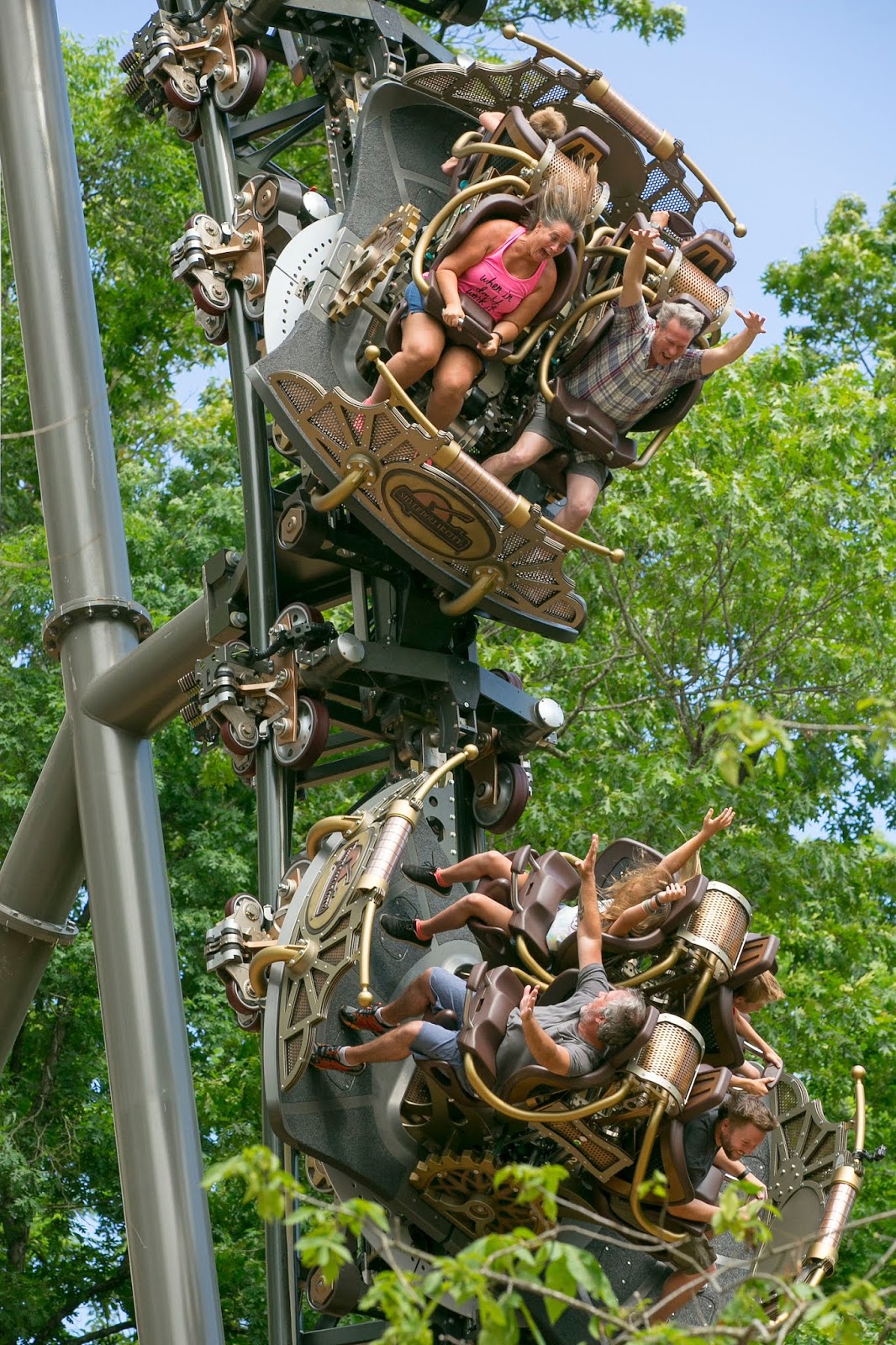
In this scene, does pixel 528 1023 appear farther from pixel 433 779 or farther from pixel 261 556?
pixel 261 556

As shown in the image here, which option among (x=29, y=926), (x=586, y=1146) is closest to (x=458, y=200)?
(x=586, y=1146)

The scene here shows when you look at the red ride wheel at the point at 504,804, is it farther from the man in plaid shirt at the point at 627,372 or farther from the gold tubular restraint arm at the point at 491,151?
the gold tubular restraint arm at the point at 491,151

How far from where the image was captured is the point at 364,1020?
7.00 meters

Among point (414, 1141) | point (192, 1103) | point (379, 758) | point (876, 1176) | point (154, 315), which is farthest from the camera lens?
point (154, 315)

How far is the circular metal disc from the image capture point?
27.7 feet

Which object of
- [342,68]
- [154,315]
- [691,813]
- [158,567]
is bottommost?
[691,813]

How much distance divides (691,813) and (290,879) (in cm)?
535

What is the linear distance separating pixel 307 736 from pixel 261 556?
0.83 metres

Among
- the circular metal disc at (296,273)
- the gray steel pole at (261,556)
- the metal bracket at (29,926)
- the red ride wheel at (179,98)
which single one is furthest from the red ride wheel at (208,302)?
the metal bracket at (29,926)

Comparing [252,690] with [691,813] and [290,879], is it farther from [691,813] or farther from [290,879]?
[691,813]

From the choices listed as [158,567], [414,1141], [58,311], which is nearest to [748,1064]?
[414,1141]

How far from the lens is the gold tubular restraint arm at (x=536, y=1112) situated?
20.9ft

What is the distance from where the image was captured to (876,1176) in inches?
478

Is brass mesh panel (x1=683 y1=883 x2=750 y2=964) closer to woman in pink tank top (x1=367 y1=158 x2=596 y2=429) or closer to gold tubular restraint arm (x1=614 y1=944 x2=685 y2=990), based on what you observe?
gold tubular restraint arm (x1=614 y1=944 x2=685 y2=990)
